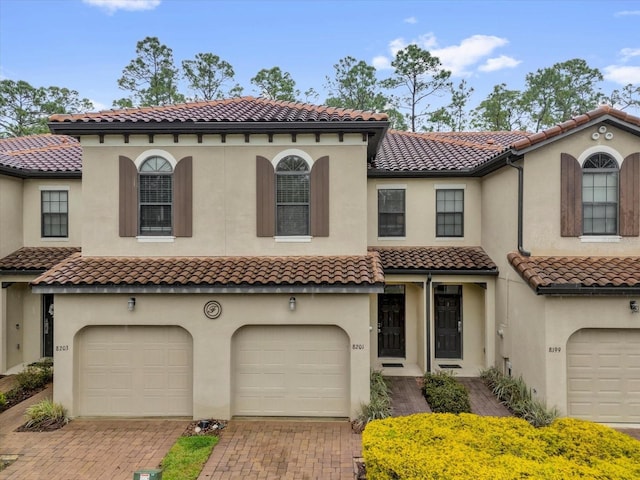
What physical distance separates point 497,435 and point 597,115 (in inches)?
325

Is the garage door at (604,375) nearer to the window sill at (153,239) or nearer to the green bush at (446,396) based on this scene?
the green bush at (446,396)

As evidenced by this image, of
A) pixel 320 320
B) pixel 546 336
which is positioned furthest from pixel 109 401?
pixel 546 336

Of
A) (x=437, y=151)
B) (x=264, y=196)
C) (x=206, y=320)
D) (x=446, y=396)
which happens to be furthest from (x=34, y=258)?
(x=437, y=151)

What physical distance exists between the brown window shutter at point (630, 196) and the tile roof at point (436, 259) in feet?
11.0

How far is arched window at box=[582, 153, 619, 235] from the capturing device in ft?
32.6

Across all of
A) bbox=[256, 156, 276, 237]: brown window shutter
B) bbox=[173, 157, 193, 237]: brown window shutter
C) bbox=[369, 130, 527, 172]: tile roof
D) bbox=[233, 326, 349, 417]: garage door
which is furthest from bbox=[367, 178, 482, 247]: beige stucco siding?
bbox=[173, 157, 193, 237]: brown window shutter

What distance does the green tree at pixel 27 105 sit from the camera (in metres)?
29.5

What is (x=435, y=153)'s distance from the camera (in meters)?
14.5

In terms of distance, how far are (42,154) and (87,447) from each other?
11.9 m

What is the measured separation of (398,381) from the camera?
1187 cm

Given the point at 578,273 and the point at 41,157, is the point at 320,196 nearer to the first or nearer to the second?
the point at 578,273

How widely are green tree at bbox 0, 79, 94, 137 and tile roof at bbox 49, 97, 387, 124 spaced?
2423 centimetres

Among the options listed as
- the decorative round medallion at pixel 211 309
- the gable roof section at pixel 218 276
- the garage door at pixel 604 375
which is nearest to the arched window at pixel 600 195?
the garage door at pixel 604 375

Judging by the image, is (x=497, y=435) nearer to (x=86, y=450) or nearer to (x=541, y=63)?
(x=86, y=450)
